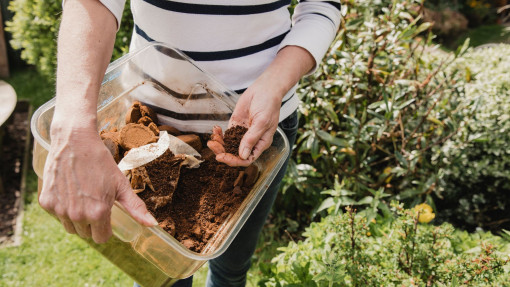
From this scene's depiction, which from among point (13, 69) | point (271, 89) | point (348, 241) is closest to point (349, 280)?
point (348, 241)

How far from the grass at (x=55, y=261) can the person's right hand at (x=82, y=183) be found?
171 centimetres

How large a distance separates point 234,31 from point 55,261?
1994mm

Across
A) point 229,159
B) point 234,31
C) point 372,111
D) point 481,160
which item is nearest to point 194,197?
point 229,159

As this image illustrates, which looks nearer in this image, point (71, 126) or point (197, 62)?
point (71, 126)

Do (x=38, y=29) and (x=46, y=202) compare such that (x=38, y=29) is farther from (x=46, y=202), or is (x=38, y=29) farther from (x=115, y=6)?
(x=46, y=202)

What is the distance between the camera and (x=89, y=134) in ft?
2.65

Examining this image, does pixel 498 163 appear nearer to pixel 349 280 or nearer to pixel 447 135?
pixel 447 135

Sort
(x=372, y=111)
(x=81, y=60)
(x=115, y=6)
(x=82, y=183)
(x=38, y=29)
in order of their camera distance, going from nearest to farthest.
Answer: (x=82, y=183), (x=81, y=60), (x=115, y=6), (x=372, y=111), (x=38, y=29)

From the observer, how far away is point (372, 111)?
2.22m

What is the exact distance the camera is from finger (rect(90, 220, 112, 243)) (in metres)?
0.80

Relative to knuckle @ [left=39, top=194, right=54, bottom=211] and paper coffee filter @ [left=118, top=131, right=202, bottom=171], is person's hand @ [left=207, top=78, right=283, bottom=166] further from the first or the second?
knuckle @ [left=39, top=194, right=54, bottom=211]

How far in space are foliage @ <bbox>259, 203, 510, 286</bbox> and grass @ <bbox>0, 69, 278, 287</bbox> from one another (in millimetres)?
778

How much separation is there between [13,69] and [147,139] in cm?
419

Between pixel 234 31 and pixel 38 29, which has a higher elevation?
pixel 234 31
